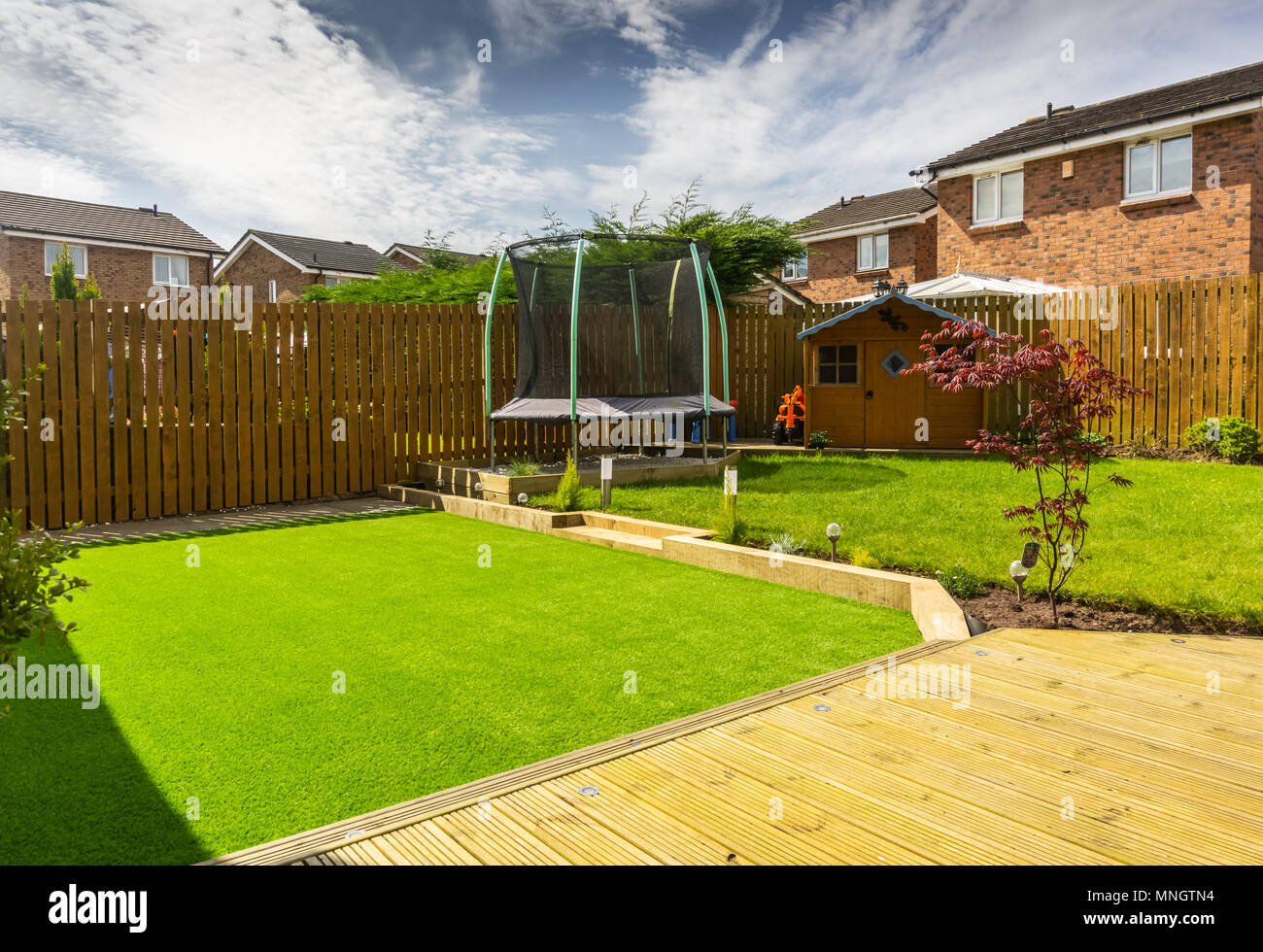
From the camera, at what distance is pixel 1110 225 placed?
17422 mm

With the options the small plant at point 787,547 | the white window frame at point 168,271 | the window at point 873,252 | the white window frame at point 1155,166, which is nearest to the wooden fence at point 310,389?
the small plant at point 787,547

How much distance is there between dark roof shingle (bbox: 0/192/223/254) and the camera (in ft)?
95.5

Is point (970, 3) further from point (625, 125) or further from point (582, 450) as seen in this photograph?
point (582, 450)

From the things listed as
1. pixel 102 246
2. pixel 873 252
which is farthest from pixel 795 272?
pixel 102 246

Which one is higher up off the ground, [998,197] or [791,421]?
[998,197]

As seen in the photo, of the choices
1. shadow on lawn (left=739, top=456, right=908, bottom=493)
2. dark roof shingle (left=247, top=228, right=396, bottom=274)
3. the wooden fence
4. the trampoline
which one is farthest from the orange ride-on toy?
dark roof shingle (left=247, top=228, right=396, bottom=274)

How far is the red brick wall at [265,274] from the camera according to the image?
32.9 meters

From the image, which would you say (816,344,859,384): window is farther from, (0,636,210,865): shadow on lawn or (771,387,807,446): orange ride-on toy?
(0,636,210,865): shadow on lawn

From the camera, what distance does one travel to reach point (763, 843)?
6.81 ft

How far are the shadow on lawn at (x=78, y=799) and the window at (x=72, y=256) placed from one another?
32.3 m

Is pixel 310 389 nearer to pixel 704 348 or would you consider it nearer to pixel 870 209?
pixel 704 348

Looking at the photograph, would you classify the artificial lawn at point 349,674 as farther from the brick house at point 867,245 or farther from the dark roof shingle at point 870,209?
the dark roof shingle at point 870,209

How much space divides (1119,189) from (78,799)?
2014 cm

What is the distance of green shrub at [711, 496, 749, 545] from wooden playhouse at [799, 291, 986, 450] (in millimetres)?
6824
